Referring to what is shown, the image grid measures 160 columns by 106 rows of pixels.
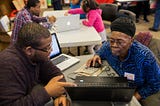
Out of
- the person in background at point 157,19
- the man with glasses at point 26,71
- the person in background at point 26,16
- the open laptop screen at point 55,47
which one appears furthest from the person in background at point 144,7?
the man with glasses at point 26,71

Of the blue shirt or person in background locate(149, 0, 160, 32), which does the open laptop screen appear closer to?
the blue shirt

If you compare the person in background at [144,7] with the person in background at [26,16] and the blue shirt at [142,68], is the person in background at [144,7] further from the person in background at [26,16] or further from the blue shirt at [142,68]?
the blue shirt at [142,68]

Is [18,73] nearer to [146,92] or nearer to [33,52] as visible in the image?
[33,52]

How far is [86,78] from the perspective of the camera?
62.5 inches

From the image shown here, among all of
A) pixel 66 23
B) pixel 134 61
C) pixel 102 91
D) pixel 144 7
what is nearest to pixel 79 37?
pixel 66 23

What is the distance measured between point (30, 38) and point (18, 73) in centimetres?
21

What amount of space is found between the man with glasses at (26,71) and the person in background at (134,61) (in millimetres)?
545

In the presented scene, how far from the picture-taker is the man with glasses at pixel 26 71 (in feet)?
3.90

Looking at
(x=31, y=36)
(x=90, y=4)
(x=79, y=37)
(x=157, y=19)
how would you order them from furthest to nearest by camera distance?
1. (x=157, y=19)
2. (x=90, y=4)
3. (x=79, y=37)
4. (x=31, y=36)

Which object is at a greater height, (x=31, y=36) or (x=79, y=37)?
(x=31, y=36)

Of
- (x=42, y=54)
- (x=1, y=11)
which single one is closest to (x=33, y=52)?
(x=42, y=54)

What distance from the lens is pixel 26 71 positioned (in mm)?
1295

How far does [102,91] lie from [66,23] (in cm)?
176

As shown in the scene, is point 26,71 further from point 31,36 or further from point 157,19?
point 157,19
